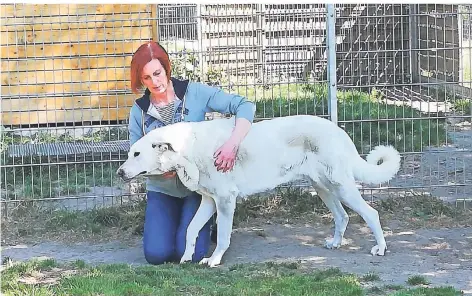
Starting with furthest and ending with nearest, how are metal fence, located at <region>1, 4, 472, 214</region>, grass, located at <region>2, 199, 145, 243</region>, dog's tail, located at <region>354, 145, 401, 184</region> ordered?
metal fence, located at <region>1, 4, 472, 214</region> → grass, located at <region>2, 199, 145, 243</region> → dog's tail, located at <region>354, 145, 401, 184</region>

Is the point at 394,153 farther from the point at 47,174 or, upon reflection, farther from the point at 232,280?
the point at 47,174

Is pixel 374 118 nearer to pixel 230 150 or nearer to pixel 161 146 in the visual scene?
pixel 230 150

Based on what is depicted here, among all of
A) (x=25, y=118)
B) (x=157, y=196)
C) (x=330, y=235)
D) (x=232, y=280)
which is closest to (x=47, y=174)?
(x=25, y=118)

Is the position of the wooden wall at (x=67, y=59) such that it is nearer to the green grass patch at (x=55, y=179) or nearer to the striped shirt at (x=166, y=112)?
the green grass patch at (x=55, y=179)

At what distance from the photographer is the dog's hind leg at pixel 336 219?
19.0 ft

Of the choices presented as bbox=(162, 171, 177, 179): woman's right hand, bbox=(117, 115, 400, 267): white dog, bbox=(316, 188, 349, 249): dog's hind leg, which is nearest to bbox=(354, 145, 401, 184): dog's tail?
bbox=(117, 115, 400, 267): white dog

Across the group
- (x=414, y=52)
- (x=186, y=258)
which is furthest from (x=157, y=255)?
(x=414, y=52)

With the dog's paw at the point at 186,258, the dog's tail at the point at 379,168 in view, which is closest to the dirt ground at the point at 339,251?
the dog's paw at the point at 186,258

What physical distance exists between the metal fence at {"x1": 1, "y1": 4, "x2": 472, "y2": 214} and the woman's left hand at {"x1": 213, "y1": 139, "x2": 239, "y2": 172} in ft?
5.55

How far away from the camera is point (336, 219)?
19.1 ft

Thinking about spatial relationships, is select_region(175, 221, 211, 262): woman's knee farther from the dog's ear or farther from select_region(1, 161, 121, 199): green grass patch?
select_region(1, 161, 121, 199): green grass patch

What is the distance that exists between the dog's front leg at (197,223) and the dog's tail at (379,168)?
3.34 feet

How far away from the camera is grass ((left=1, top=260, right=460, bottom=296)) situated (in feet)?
14.9

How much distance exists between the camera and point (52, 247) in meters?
6.06
